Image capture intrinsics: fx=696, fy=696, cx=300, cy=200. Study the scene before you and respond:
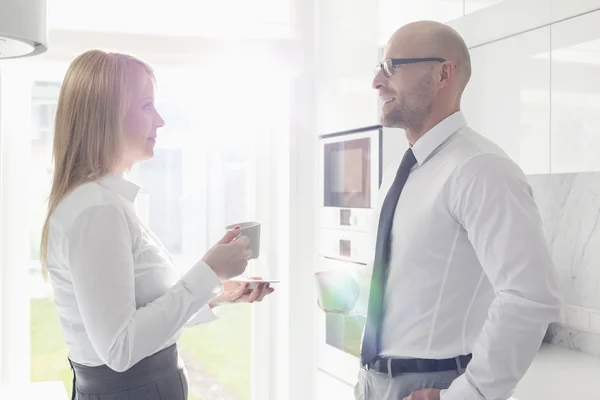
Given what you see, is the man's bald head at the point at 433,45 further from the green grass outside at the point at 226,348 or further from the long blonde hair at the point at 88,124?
the green grass outside at the point at 226,348

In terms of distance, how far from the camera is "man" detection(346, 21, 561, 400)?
137cm

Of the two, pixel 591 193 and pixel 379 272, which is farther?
pixel 591 193

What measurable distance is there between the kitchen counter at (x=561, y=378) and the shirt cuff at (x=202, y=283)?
2.90 ft

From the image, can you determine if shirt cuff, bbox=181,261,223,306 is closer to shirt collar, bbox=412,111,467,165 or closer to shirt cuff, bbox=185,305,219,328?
shirt cuff, bbox=185,305,219,328

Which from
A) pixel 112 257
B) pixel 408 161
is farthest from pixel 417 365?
pixel 112 257

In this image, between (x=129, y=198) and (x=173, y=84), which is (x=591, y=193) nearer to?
(x=129, y=198)

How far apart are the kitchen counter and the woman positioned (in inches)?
32.8

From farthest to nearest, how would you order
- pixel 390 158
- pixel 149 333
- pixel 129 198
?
pixel 390 158
pixel 129 198
pixel 149 333

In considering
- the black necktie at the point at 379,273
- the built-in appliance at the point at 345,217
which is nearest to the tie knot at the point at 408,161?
the black necktie at the point at 379,273

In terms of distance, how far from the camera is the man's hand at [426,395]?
1450 mm

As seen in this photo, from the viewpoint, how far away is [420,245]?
1.54m

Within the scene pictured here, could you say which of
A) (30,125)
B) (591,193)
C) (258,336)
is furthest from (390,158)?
(30,125)

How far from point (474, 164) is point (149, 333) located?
2.52 feet

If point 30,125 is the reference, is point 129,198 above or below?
below
